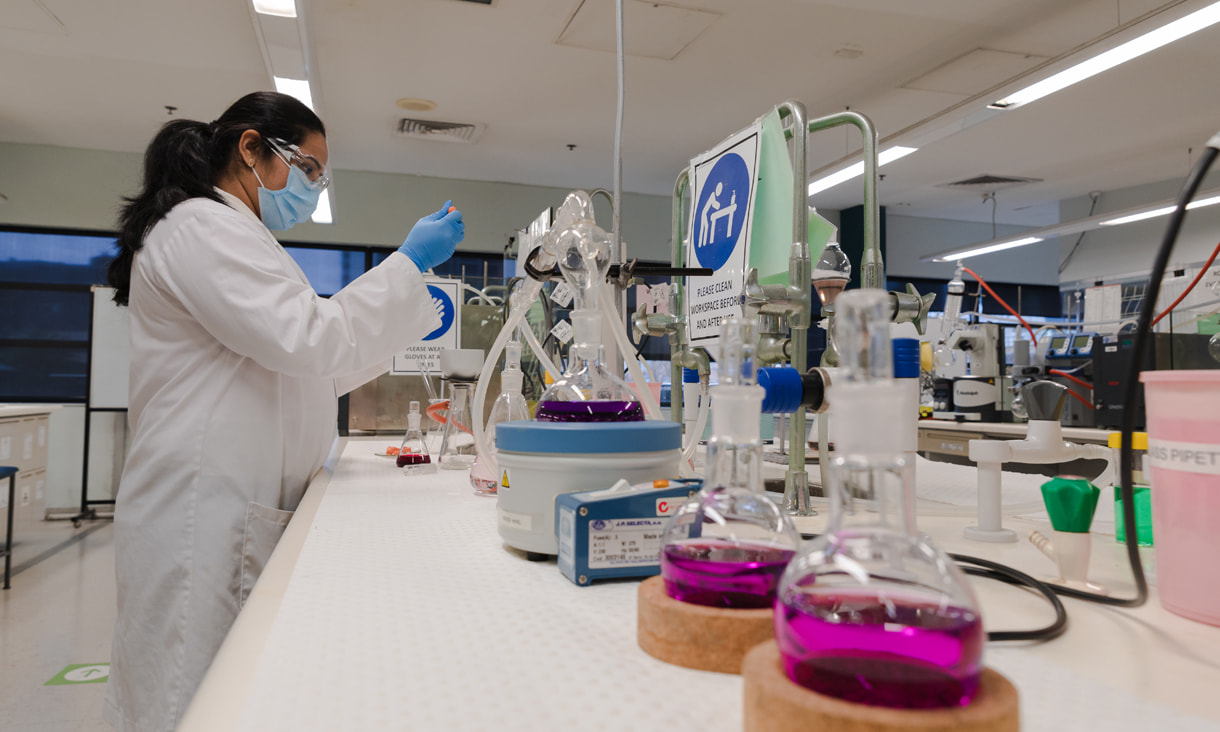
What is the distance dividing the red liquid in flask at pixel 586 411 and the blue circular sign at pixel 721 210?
41 cm

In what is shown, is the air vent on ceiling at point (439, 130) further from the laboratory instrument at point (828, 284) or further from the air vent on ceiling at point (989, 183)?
the laboratory instrument at point (828, 284)

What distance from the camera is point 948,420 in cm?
426

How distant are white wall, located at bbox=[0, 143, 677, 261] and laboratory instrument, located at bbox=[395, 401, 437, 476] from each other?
155 inches

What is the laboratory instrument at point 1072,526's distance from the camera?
0.69 meters

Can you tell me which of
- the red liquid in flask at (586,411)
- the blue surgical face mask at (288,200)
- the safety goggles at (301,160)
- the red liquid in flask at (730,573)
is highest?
the safety goggles at (301,160)

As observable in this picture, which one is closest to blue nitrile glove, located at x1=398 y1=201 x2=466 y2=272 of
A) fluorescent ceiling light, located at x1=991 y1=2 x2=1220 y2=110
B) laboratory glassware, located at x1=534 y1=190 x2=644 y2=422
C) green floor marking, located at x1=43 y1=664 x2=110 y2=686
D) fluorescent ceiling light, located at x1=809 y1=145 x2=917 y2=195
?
laboratory glassware, located at x1=534 y1=190 x2=644 y2=422

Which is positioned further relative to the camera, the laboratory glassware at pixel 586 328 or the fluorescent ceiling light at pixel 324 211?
the fluorescent ceiling light at pixel 324 211

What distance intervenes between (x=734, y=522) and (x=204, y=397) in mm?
1145

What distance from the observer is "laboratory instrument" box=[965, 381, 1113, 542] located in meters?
0.92

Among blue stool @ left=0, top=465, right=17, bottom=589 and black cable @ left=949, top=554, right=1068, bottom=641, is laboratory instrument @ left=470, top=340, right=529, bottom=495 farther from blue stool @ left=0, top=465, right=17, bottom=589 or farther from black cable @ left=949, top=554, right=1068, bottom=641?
blue stool @ left=0, top=465, right=17, bottom=589

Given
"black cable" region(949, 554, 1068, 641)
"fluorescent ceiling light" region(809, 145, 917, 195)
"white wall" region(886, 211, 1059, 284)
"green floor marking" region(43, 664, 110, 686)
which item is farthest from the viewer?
"white wall" region(886, 211, 1059, 284)

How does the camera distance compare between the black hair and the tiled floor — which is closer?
the black hair

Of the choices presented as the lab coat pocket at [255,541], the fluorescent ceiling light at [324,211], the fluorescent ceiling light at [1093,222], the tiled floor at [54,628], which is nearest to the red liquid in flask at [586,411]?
the lab coat pocket at [255,541]

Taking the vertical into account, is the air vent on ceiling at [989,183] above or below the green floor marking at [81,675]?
above
